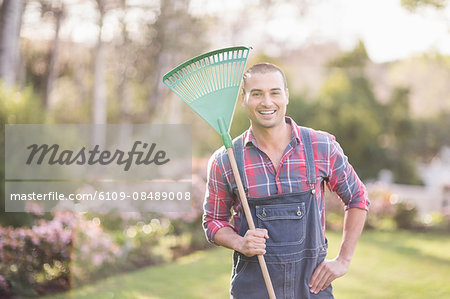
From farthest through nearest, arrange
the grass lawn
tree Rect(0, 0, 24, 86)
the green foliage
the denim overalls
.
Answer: the green foliage, tree Rect(0, 0, 24, 86), the grass lawn, the denim overalls

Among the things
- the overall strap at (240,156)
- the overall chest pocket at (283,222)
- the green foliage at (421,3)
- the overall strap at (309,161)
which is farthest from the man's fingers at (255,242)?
the green foliage at (421,3)

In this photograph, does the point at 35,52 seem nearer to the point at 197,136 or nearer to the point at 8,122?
the point at 197,136

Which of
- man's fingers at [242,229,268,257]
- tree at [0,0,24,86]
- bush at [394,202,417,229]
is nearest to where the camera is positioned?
man's fingers at [242,229,268,257]

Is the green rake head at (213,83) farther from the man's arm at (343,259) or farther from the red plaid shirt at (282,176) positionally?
the man's arm at (343,259)

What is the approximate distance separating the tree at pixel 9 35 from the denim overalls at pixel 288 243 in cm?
529

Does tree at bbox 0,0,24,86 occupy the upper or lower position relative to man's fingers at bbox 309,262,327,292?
upper

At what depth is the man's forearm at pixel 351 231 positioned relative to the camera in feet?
8.74

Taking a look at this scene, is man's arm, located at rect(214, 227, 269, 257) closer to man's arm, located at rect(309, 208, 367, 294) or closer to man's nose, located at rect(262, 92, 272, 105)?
man's arm, located at rect(309, 208, 367, 294)

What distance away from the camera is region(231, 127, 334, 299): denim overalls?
2.51m

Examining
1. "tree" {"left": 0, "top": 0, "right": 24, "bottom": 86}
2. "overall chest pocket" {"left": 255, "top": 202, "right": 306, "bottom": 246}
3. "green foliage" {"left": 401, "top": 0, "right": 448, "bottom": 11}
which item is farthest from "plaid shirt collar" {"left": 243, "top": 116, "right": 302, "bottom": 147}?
"green foliage" {"left": 401, "top": 0, "right": 448, "bottom": 11}

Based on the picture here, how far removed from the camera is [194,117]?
24.4m

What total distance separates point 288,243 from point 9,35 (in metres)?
5.80

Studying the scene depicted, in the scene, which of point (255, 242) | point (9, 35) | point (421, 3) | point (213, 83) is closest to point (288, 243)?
point (255, 242)

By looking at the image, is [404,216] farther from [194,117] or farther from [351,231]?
[194,117]
